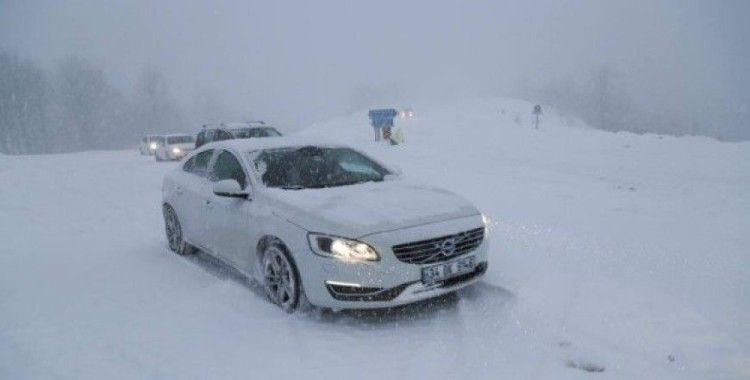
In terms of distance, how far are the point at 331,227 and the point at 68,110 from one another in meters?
90.3

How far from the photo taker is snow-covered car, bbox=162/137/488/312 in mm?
4320

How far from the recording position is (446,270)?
14.7ft

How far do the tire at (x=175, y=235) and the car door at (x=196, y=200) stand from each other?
0.75ft

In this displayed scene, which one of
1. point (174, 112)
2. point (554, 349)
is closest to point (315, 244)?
point (554, 349)

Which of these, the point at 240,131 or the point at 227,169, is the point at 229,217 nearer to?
the point at 227,169

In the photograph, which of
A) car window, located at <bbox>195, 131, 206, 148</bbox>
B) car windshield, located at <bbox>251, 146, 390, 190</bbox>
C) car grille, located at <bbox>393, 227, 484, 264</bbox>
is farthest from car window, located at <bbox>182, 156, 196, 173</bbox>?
car window, located at <bbox>195, 131, 206, 148</bbox>

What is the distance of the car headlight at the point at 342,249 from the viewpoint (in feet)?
14.1

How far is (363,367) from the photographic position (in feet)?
12.7

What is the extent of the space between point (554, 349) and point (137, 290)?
419 centimetres

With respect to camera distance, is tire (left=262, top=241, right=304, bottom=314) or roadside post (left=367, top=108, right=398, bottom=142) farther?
roadside post (left=367, top=108, right=398, bottom=142)

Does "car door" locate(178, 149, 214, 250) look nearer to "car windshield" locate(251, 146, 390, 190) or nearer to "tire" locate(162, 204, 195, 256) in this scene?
"tire" locate(162, 204, 195, 256)

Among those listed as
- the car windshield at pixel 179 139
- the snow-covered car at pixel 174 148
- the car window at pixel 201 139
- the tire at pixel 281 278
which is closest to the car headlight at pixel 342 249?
the tire at pixel 281 278

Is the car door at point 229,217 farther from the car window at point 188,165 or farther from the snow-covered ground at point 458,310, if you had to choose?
the car window at point 188,165

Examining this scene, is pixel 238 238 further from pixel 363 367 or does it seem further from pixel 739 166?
pixel 739 166
